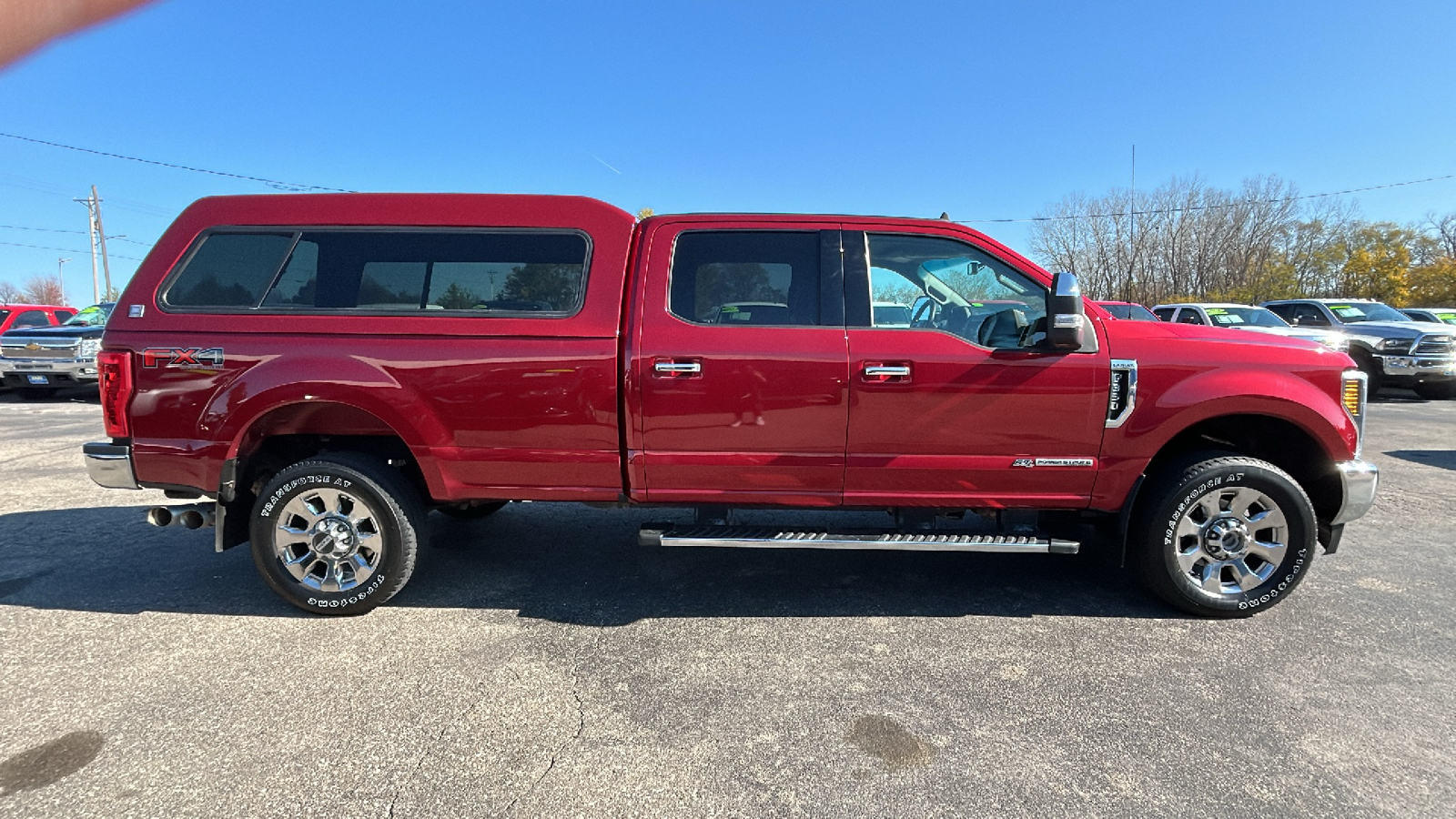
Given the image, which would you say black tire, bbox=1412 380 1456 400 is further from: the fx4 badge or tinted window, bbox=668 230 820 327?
the fx4 badge

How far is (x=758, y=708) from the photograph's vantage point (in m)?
2.67

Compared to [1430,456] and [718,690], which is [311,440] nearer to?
[718,690]

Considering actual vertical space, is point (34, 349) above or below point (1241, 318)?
below

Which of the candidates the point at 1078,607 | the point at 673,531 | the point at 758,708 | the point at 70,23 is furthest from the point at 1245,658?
the point at 70,23

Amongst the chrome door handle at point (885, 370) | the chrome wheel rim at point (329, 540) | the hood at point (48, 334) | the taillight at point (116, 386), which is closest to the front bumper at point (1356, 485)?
the chrome door handle at point (885, 370)

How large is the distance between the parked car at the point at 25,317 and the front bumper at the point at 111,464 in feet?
50.2

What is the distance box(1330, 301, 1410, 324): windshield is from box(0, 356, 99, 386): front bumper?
2380 cm

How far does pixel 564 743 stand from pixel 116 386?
9.23 ft

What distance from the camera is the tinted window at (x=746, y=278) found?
344 cm

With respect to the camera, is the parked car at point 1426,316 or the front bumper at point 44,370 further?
the parked car at point 1426,316

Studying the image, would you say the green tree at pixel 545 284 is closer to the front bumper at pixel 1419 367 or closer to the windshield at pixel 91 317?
the windshield at pixel 91 317

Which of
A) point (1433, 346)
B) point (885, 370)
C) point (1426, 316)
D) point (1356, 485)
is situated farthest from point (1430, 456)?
point (1426, 316)

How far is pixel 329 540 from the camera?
3457mm

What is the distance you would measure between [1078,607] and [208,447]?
14.4 feet
